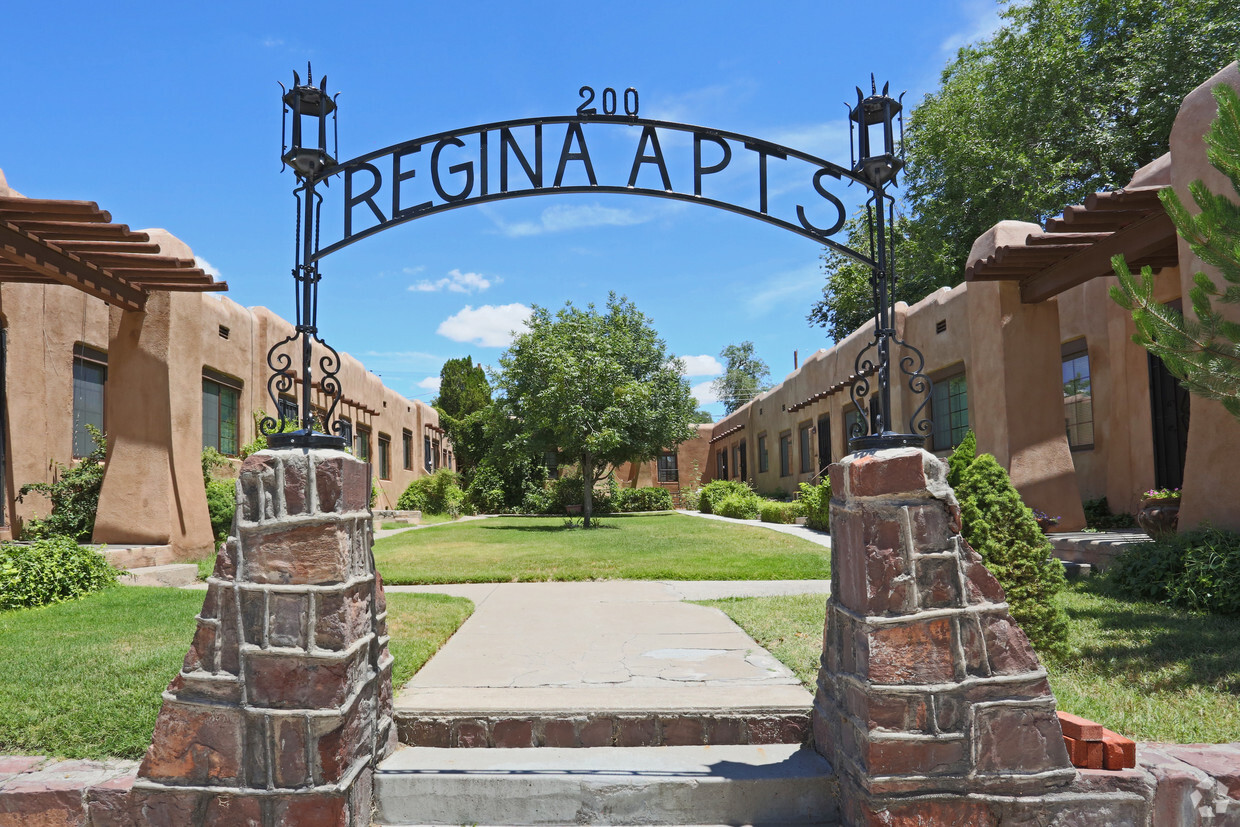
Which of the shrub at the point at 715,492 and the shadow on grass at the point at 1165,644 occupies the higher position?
the shrub at the point at 715,492

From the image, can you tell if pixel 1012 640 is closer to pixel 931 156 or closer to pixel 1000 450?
pixel 1000 450

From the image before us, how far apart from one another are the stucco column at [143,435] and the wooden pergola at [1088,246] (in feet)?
34.0

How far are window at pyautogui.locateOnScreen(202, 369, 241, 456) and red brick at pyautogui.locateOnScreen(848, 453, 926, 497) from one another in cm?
1288

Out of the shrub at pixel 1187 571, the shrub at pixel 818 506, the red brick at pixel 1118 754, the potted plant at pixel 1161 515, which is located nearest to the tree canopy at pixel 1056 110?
the shrub at pixel 818 506

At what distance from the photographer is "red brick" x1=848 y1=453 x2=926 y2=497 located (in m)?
2.97

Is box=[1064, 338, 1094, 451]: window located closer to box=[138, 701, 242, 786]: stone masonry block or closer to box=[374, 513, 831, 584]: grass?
box=[374, 513, 831, 584]: grass

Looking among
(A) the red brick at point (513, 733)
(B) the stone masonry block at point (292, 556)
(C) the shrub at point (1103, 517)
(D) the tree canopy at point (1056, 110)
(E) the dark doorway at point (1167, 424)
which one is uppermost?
(D) the tree canopy at point (1056, 110)

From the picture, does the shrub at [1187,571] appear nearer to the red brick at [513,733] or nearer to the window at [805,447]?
the red brick at [513,733]

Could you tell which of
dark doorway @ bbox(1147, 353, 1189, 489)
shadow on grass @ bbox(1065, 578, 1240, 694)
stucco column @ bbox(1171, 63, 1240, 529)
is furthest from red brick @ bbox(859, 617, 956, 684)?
dark doorway @ bbox(1147, 353, 1189, 489)

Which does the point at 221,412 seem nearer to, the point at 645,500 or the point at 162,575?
the point at 162,575

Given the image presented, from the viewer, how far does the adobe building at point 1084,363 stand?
24.8ft

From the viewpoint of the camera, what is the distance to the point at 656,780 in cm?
332

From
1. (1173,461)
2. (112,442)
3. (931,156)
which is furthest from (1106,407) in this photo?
(931,156)

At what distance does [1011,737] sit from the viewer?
2945mm
